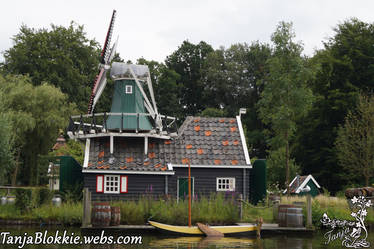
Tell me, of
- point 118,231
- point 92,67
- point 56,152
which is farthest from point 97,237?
point 92,67

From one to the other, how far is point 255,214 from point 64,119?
849 inches

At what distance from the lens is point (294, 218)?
22156 mm

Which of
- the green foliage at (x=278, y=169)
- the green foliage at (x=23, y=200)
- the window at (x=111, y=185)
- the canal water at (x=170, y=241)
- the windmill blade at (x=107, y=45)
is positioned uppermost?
the windmill blade at (x=107, y=45)

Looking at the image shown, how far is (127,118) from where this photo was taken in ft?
98.4

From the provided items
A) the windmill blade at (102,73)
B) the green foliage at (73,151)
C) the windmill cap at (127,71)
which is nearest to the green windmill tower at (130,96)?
the windmill cap at (127,71)

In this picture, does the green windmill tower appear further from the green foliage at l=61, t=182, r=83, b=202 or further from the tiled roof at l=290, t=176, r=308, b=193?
the tiled roof at l=290, t=176, r=308, b=193

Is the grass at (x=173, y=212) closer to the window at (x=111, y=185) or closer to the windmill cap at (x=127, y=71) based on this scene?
the window at (x=111, y=185)

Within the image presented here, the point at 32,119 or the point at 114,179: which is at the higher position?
the point at 32,119

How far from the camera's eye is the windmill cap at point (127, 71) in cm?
3134

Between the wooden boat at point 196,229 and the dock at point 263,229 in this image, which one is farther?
the dock at point 263,229

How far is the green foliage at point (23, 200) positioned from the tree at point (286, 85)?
47.4 ft

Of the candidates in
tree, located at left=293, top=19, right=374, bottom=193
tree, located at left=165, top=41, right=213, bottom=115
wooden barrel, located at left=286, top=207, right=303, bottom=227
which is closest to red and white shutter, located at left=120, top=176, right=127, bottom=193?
wooden barrel, located at left=286, top=207, right=303, bottom=227

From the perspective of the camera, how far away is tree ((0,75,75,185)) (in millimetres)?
40000

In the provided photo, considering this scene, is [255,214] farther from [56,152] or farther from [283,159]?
[56,152]
